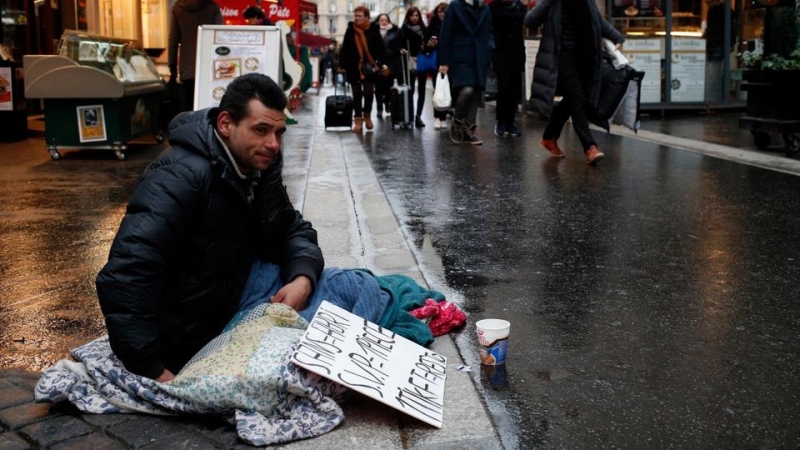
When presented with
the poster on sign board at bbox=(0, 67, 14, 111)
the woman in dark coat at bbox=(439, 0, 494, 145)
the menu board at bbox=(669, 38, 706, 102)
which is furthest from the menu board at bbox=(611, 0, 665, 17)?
the poster on sign board at bbox=(0, 67, 14, 111)

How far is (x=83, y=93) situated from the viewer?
10.5 meters

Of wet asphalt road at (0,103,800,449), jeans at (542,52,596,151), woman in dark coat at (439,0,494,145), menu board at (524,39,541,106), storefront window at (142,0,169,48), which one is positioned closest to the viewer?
wet asphalt road at (0,103,800,449)

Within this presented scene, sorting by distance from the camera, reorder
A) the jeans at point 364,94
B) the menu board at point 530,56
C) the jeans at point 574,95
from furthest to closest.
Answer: the menu board at point 530,56 < the jeans at point 364,94 < the jeans at point 574,95

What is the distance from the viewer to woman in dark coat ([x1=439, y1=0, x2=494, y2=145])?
11969 millimetres

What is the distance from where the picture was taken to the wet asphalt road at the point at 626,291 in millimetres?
3201

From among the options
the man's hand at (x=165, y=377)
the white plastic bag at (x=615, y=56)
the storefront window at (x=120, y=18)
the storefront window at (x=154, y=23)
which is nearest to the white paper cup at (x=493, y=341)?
the man's hand at (x=165, y=377)

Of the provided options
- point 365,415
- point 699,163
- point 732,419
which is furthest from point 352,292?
point 699,163

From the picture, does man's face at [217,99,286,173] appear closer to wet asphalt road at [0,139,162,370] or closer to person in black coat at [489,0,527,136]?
wet asphalt road at [0,139,162,370]

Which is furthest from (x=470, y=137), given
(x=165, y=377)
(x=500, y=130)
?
(x=165, y=377)

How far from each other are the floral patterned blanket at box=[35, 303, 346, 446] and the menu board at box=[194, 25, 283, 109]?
20.3 feet

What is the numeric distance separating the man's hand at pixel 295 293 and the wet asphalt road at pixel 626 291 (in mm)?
710

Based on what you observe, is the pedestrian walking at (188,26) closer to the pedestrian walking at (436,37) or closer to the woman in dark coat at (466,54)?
the woman in dark coat at (466,54)

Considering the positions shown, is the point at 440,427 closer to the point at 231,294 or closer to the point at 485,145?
the point at 231,294

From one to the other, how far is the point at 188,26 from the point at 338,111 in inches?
164
